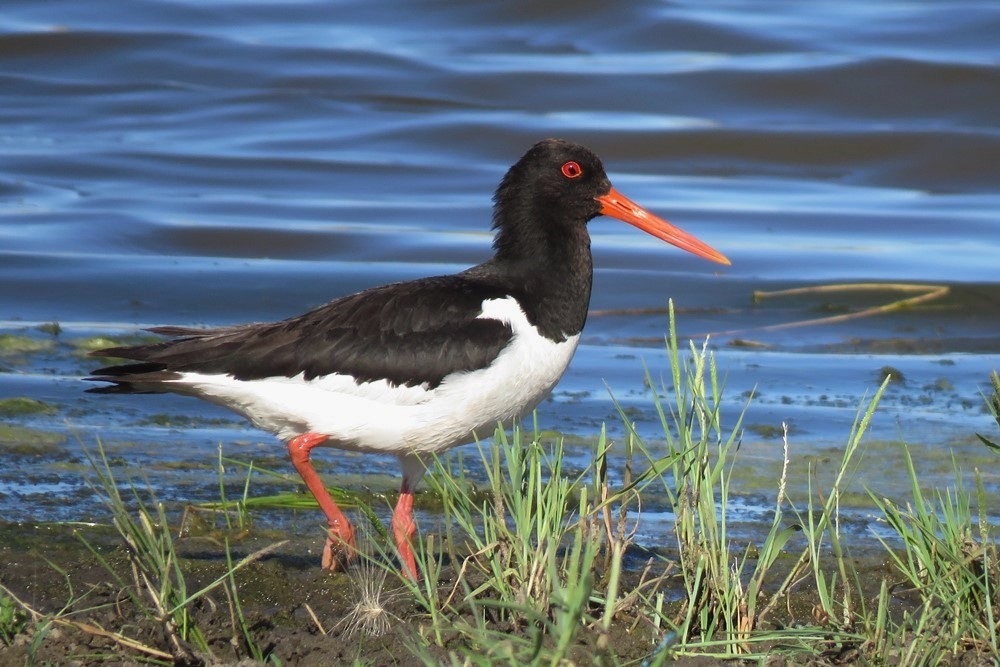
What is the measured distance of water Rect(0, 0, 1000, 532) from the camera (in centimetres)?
736

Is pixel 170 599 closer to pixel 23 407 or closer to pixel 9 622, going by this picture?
pixel 9 622

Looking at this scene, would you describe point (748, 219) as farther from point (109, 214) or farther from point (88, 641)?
point (88, 641)

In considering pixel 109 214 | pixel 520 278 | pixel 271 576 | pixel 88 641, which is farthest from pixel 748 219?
pixel 88 641

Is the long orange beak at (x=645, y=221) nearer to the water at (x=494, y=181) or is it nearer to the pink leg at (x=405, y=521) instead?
the water at (x=494, y=181)

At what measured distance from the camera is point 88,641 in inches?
141

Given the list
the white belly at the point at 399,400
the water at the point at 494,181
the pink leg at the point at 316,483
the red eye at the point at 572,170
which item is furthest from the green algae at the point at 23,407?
the red eye at the point at 572,170

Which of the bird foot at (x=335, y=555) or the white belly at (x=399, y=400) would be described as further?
the white belly at (x=399, y=400)

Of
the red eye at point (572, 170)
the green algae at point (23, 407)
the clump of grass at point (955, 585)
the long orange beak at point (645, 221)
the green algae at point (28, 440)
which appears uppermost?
the red eye at point (572, 170)

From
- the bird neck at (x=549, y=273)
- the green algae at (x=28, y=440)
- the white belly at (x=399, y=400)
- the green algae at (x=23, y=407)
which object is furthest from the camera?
the green algae at (x=23, y=407)

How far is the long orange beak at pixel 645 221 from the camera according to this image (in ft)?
19.0

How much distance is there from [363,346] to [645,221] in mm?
1602

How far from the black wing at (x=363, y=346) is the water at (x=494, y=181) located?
0.72 m

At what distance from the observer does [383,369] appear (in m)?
4.94

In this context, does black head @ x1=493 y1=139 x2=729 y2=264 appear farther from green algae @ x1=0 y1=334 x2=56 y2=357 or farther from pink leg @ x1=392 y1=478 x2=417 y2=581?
green algae @ x1=0 y1=334 x2=56 y2=357
